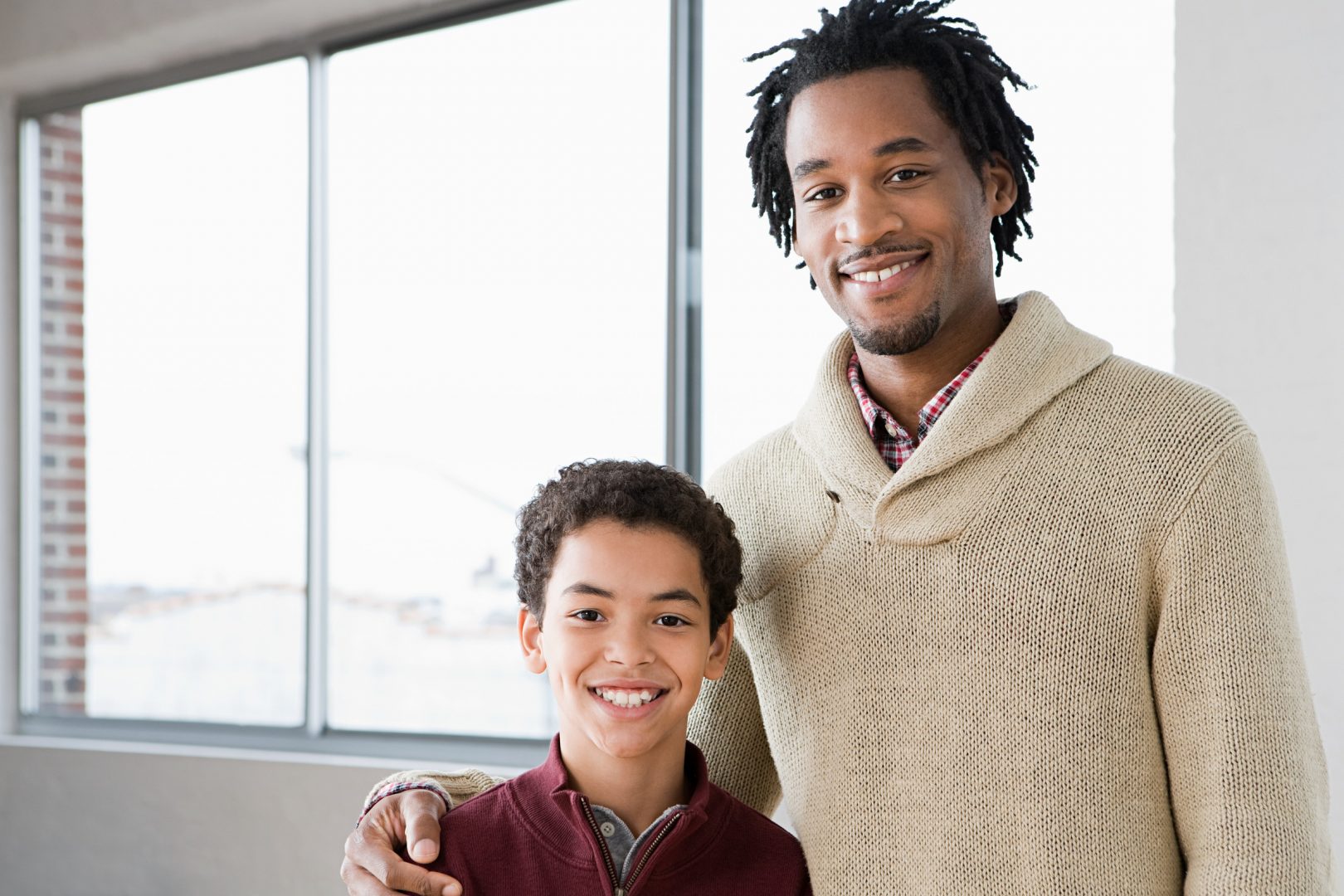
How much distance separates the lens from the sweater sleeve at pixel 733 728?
1.52 metres

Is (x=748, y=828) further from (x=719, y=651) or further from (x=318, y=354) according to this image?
(x=318, y=354)

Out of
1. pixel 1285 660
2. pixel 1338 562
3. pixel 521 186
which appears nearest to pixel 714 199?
pixel 521 186

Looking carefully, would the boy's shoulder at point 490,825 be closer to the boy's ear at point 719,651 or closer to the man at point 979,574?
the man at point 979,574

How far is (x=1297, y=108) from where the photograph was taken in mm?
2027

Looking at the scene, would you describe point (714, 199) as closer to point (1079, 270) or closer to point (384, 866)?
point (1079, 270)

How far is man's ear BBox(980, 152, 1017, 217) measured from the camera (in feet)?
4.48

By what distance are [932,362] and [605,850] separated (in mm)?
588

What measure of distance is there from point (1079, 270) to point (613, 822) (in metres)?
1.53

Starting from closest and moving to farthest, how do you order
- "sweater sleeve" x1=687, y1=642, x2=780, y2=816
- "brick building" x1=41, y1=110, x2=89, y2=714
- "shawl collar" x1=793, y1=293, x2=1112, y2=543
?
1. "shawl collar" x1=793, y1=293, x2=1112, y2=543
2. "sweater sleeve" x1=687, y1=642, x2=780, y2=816
3. "brick building" x1=41, y1=110, x2=89, y2=714

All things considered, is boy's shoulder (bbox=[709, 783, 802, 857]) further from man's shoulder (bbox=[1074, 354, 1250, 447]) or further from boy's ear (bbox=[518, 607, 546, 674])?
man's shoulder (bbox=[1074, 354, 1250, 447])

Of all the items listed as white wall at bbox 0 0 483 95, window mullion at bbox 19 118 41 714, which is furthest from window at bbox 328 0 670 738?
window mullion at bbox 19 118 41 714

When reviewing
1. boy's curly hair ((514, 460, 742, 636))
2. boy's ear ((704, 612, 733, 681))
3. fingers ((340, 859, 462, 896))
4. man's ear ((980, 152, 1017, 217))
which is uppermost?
man's ear ((980, 152, 1017, 217))

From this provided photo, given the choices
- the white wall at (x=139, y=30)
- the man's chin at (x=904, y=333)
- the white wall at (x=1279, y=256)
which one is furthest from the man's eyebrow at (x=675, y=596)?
the white wall at (x=139, y=30)

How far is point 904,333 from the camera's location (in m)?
1.30
